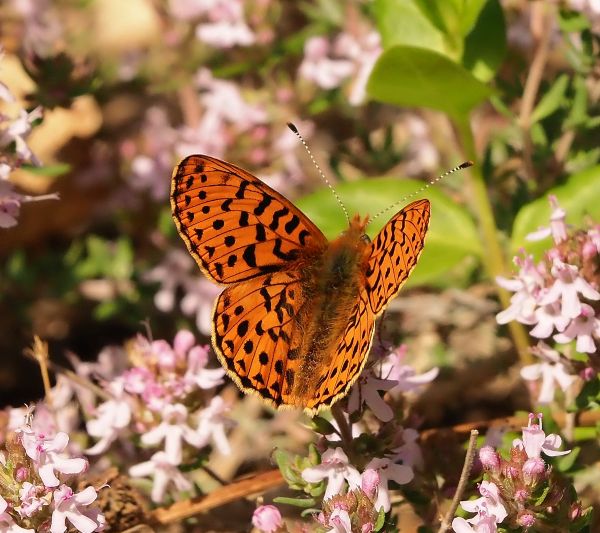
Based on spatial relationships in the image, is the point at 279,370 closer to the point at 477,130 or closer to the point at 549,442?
the point at 549,442

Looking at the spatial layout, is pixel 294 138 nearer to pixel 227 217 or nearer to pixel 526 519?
pixel 227 217

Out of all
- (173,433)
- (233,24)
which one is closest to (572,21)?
(233,24)

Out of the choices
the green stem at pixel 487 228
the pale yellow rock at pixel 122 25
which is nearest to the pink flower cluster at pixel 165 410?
the green stem at pixel 487 228

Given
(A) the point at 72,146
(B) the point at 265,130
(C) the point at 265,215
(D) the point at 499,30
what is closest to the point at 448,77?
(D) the point at 499,30

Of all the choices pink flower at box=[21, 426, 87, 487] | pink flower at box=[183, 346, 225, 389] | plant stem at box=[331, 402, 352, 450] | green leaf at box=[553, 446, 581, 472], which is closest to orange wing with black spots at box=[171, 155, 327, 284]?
pink flower at box=[183, 346, 225, 389]

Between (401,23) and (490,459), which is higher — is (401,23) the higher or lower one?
the higher one

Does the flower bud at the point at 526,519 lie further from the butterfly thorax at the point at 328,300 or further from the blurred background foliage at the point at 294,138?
the blurred background foliage at the point at 294,138
